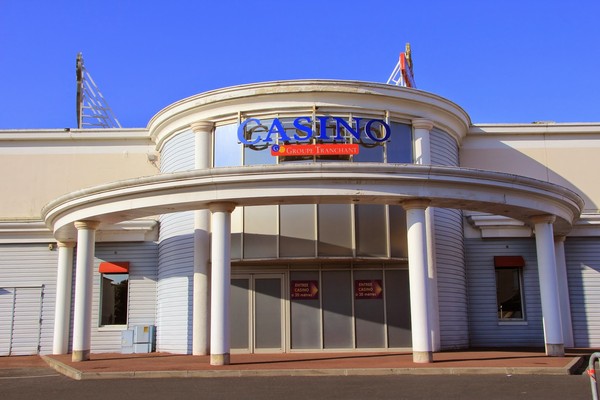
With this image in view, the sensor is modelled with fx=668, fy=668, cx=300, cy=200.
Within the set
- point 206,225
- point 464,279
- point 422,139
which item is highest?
point 422,139

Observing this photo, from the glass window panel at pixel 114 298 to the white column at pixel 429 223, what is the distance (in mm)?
9926

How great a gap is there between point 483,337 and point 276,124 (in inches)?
379

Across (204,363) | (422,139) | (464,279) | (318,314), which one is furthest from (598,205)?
(204,363)

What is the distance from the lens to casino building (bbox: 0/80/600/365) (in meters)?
16.1

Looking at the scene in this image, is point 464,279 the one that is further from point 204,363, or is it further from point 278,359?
point 204,363

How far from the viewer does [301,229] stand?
19.7 meters

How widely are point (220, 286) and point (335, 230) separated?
5.15m

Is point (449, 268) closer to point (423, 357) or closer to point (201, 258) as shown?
point (423, 357)

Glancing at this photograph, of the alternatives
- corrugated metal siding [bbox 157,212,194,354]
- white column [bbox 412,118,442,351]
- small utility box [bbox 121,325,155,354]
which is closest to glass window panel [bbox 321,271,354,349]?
white column [bbox 412,118,442,351]

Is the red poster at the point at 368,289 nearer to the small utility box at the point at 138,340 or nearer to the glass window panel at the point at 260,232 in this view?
the glass window panel at the point at 260,232

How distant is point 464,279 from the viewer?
71.5 feet

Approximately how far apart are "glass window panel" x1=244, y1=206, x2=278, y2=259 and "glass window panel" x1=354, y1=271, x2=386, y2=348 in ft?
8.98

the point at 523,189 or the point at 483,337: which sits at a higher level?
the point at 523,189

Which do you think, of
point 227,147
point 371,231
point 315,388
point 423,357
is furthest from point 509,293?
point 315,388
